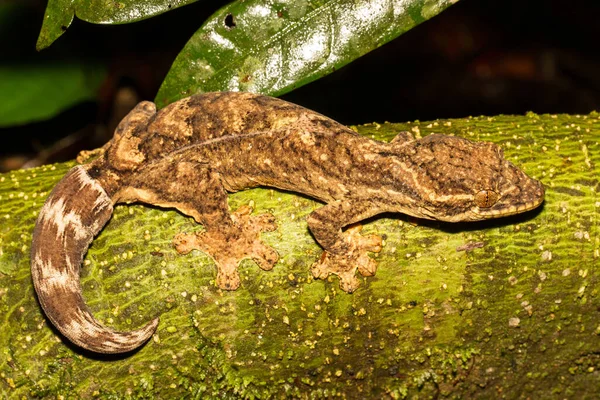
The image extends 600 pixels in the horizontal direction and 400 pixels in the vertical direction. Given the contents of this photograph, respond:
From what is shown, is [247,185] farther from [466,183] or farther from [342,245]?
[466,183]

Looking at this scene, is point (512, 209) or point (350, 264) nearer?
point (512, 209)

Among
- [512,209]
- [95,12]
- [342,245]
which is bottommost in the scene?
[342,245]

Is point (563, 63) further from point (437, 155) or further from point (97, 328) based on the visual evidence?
point (97, 328)

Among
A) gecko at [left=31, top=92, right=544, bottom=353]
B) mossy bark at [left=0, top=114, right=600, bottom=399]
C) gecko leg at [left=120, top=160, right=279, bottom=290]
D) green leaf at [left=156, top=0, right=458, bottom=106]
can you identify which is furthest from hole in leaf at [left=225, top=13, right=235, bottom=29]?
mossy bark at [left=0, top=114, right=600, bottom=399]

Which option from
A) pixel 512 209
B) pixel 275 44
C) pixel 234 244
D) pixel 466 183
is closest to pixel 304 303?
pixel 234 244

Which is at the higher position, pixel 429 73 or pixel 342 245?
pixel 429 73

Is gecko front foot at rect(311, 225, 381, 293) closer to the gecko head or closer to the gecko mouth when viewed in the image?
the gecko head

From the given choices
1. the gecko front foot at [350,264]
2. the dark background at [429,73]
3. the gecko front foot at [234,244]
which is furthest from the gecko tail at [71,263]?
the dark background at [429,73]
